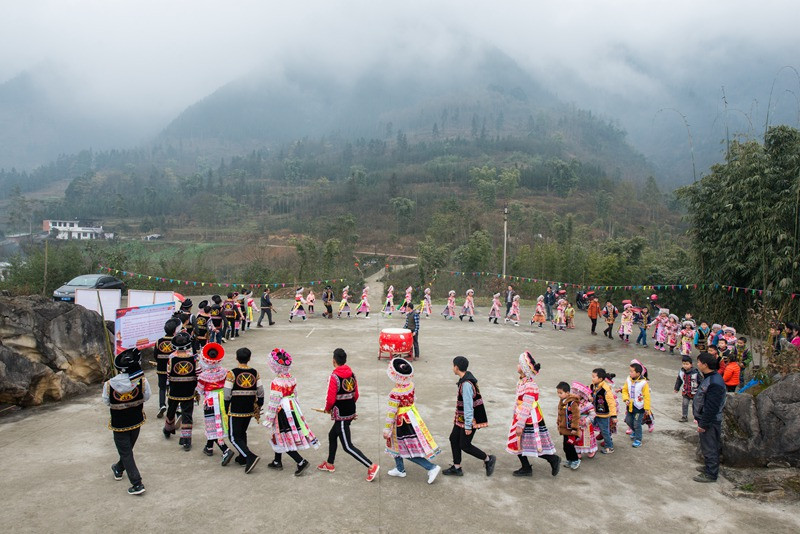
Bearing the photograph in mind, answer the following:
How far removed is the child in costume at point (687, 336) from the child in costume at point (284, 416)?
1104cm

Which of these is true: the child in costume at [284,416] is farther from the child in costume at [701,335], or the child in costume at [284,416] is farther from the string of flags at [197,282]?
the string of flags at [197,282]

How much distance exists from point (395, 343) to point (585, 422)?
626 centimetres

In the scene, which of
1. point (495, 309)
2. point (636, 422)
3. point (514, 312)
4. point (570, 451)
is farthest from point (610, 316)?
point (570, 451)

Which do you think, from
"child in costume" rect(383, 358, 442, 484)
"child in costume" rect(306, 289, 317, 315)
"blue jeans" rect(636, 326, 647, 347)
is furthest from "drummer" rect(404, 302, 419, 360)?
"child in costume" rect(306, 289, 317, 315)

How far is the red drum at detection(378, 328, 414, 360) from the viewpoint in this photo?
1248cm

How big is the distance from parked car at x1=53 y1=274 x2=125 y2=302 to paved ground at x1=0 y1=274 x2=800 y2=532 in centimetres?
1267

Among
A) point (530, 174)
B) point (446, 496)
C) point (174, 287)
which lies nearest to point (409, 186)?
point (530, 174)

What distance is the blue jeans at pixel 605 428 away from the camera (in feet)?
23.1

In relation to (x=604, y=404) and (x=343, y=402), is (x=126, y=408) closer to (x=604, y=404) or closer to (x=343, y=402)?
(x=343, y=402)

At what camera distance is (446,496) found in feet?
18.7

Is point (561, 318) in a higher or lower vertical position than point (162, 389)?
higher

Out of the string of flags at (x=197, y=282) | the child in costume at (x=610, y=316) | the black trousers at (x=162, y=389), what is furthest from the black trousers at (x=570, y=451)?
the string of flags at (x=197, y=282)

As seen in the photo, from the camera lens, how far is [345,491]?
5.76 meters

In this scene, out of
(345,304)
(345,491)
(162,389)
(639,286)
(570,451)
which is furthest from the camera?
(639,286)
